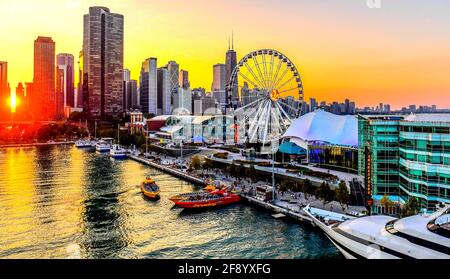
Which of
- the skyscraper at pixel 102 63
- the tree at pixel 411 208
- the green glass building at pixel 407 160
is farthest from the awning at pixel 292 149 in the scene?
the skyscraper at pixel 102 63

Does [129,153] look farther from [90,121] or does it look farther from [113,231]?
[90,121]

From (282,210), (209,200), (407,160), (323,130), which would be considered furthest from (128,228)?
(323,130)

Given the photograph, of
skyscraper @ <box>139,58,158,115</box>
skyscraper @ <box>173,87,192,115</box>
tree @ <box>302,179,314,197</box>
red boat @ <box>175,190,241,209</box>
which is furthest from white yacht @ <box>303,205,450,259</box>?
skyscraper @ <box>139,58,158,115</box>

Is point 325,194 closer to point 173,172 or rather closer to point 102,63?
point 173,172

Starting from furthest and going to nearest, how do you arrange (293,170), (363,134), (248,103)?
(248,103) < (293,170) < (363,134)
